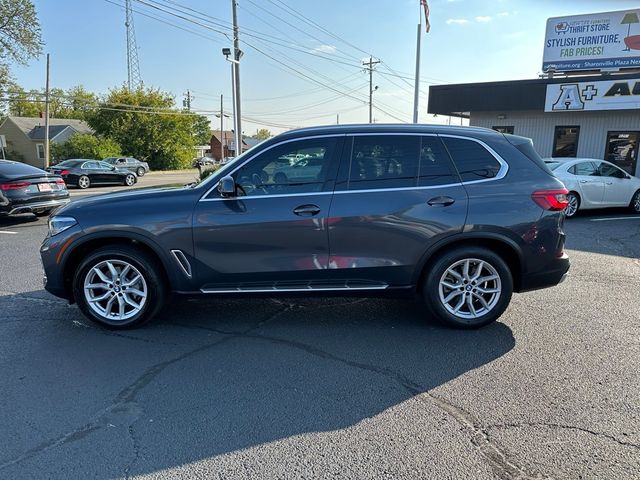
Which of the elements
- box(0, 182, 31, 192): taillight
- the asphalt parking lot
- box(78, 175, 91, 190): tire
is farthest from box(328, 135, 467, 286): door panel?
box(78, 175, 91, 190): tire

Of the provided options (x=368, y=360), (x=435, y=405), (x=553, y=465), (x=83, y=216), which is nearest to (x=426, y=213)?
(x=368, y=360)

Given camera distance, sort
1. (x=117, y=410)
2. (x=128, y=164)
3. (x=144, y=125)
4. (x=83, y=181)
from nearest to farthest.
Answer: (x=117, y=410) → (x=83, y=181) → (x=128, y=164) → (x=144, y=125)

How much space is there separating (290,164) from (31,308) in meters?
3.27

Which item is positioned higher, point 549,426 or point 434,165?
point 434,165

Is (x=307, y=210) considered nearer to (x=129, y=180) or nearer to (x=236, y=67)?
(x=236, y=67)

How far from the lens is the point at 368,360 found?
3.84m

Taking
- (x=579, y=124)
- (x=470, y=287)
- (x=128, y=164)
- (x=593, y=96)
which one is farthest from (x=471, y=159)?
(x=128, y=164)

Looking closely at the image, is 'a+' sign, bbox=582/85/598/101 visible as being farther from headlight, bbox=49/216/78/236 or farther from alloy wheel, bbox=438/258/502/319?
headlight, bbox=49/216/78/236

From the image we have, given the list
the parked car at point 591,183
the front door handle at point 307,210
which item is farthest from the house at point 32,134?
the front door handle at point 307,210

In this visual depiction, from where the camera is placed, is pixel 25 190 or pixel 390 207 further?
pixel 25 190

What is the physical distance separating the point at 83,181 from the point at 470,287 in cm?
2448

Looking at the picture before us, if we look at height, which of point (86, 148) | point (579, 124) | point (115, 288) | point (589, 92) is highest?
point (589, 92)

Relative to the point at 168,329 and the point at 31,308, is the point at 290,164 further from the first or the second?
the point at 31,308

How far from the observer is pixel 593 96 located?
15.7 meters
